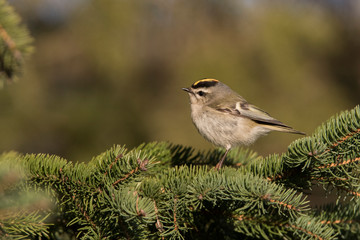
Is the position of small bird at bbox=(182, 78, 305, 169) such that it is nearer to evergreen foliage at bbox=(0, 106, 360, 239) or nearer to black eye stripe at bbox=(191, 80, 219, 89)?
black eye stripe at bbox=(191, 80, 219, 89)

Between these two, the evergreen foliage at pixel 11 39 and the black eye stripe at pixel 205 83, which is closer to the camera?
the evergreen foliage at pixel 11 39

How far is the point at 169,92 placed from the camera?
4.31m

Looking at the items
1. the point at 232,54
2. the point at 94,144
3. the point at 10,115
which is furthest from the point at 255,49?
the point at 10,115

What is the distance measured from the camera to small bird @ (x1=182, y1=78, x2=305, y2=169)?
3.14 m

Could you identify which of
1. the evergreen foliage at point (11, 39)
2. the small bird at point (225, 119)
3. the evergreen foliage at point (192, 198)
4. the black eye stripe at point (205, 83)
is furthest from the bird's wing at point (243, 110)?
the evergreen foliage at point (11, 39)

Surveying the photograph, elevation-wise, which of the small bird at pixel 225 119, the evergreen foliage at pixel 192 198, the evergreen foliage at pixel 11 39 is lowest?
the evergreen foliage at pixel 192 198

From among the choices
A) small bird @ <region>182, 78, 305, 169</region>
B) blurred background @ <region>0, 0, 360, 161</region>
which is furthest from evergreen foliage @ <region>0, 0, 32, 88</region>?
blurred background @ <region>0, 0, 360, 161</region>

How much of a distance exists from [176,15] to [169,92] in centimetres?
86

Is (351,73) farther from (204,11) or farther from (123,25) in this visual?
(123,25)

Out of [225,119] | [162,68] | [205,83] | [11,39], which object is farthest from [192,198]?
[162,68]

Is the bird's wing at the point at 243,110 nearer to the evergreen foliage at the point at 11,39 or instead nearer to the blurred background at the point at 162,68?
the blurred background at the point at 162,68

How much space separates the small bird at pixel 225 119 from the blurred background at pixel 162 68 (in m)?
0.60

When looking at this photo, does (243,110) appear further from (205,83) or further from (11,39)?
(11,39)

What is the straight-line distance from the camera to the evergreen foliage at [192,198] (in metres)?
1.39
